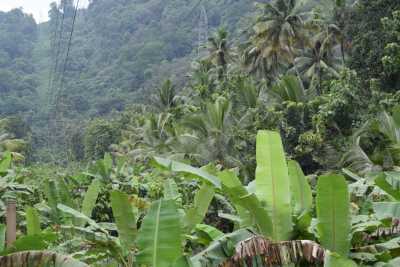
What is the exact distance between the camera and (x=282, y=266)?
421 centimetres

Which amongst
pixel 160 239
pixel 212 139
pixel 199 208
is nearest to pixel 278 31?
pixel 212 139

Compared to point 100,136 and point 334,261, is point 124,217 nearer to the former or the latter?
point 334,261

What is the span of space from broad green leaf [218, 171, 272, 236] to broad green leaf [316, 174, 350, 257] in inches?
18.5

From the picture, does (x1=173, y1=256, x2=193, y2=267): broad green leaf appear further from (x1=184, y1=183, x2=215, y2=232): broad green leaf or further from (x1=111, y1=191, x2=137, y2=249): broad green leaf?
(x1=184, y1=183, x2=215, y2=232): broad green leaf

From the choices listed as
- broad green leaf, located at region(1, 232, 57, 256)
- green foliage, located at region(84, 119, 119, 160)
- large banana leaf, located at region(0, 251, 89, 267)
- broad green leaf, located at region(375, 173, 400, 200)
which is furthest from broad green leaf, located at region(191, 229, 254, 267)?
green foliage, located at region(84, 119, 119, 160)

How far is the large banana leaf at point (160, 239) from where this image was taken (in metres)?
4.23

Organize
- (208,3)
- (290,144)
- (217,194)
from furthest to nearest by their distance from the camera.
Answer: (208,3), (290,144), (217,194)

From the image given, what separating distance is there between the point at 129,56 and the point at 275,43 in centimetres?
3773

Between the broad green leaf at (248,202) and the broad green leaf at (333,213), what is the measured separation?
1.54 feet

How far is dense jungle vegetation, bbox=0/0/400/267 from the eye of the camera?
4.43m

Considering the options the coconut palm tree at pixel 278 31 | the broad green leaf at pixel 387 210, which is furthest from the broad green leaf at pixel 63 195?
the coconut palm tree at pixel 278 31

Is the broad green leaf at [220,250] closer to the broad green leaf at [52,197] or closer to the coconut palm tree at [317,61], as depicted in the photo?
the broad green leaf at [52,197]

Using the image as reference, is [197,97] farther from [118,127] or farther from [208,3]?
[208,3]

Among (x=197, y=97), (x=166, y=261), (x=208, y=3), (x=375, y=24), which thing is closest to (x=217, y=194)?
(x=166, y=261)
